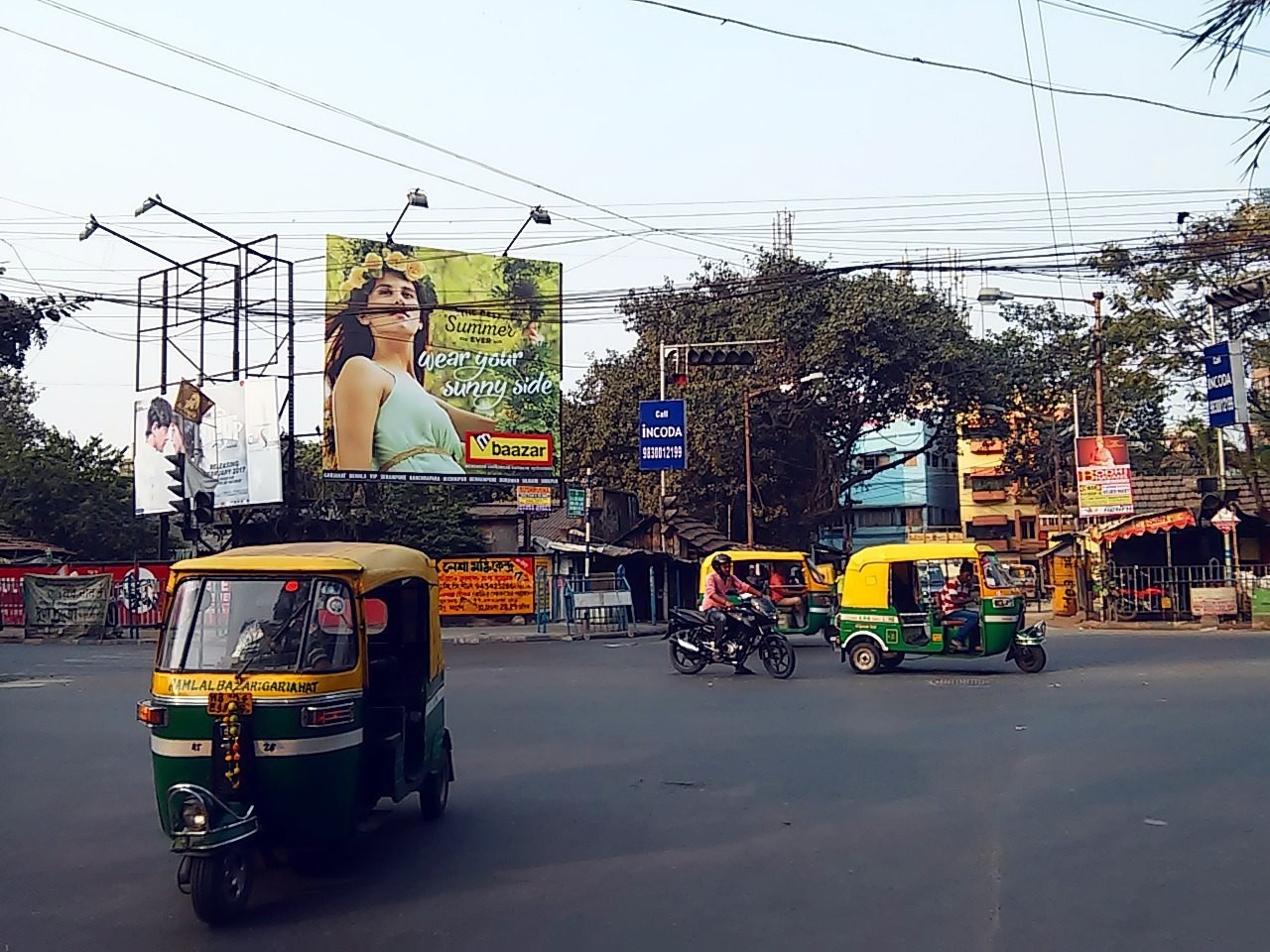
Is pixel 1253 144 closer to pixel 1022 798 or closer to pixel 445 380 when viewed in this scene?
pixel 1022 798

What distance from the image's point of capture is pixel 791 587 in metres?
25.5

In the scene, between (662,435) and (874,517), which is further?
(874,517)

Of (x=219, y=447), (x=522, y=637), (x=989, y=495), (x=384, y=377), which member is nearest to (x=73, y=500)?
(x=219, y=447)

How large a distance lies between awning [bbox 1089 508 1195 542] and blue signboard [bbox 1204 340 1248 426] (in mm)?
4897

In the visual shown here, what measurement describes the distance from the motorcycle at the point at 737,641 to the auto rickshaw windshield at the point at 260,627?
1217 cm

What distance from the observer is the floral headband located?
1213 inches

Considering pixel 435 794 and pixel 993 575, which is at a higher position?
pixel 993 575

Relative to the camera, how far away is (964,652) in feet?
60.7

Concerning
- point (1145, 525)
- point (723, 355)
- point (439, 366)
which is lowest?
point (1145, 525)

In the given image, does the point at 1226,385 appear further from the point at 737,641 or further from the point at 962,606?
the point at 737,641

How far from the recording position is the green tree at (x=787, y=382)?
138 ft

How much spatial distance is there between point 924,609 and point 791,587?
6859mm

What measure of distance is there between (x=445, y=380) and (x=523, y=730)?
64.0 feet

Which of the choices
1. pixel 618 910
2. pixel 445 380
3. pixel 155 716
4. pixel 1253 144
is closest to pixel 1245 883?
pixel 618 910
